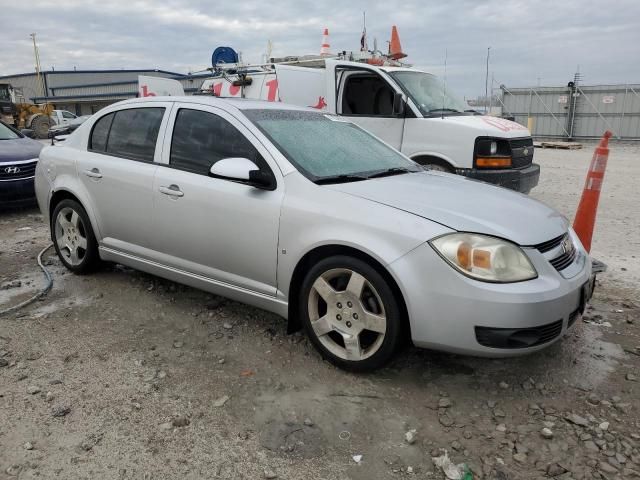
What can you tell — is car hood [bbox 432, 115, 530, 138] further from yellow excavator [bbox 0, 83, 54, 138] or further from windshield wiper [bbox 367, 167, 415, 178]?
yellow excavator [bbox 0, 83, 54, 138]

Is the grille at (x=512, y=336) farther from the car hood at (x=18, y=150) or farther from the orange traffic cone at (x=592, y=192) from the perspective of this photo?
the car hood at (x=18, y=150)

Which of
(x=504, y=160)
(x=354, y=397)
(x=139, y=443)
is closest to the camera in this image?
(x=139, y=443)

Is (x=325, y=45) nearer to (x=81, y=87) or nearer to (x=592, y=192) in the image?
(x=592, y=192)

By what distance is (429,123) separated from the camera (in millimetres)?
6621

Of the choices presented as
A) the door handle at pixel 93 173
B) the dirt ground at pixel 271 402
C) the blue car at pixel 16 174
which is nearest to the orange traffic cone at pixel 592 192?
the dirt ground at pixel 271 402

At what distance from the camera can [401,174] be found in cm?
372

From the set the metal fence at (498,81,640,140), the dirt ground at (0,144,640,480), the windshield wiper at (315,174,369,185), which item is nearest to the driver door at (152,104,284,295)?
the windshield wiper at (315,174,369,185)

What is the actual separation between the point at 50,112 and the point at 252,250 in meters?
30.2

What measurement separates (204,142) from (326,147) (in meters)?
0.86

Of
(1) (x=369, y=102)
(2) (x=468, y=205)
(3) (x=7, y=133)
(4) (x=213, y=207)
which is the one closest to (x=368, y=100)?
(1) (x=369, y=102)

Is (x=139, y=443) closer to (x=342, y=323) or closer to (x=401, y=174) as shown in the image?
(x=342, y=323)

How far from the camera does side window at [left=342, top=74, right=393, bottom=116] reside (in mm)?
7102

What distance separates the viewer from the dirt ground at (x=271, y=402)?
2398 mm

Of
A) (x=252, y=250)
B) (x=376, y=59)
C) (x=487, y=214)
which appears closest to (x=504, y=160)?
(x=376, y=59)
